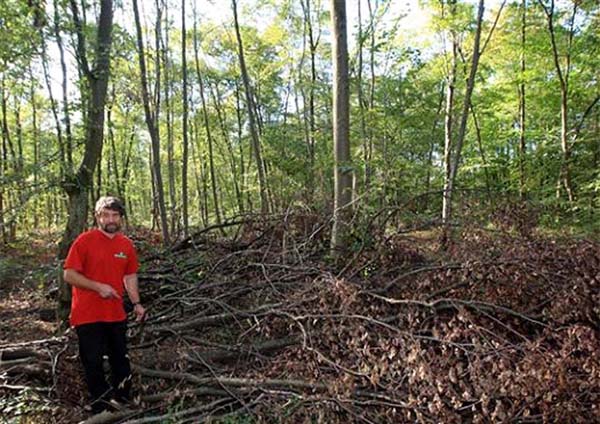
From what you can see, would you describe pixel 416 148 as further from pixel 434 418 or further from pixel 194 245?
pixel 434 418

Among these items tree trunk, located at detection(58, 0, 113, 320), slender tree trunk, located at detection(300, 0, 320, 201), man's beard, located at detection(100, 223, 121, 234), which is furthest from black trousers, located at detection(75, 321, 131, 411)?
slender tree trunk, located at detection(300, 0, 320, 201)

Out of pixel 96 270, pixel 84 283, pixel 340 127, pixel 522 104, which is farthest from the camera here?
pixel 522 104

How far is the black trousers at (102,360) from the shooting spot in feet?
11.8

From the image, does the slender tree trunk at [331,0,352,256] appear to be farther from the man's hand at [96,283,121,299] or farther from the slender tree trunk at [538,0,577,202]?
the slender tree trunk at [538,0,577,202]

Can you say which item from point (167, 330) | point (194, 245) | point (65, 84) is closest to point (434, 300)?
point (167, 330)

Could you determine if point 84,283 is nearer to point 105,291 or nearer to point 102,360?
point 105,291

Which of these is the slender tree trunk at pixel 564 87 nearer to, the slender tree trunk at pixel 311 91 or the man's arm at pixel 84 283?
the slender tree trunk at pixel 311 91

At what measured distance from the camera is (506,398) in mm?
2787

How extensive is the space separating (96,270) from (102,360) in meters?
0.75

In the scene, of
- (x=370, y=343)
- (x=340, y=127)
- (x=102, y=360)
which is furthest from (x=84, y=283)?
(x=340, y=127)

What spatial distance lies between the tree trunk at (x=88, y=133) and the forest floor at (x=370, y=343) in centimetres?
115

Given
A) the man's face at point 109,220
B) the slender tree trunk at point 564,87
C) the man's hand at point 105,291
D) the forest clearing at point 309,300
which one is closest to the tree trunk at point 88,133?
the forest clearing at point 309,300

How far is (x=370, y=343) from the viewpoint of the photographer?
355 centimetres

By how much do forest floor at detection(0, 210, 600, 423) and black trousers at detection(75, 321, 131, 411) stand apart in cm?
17
